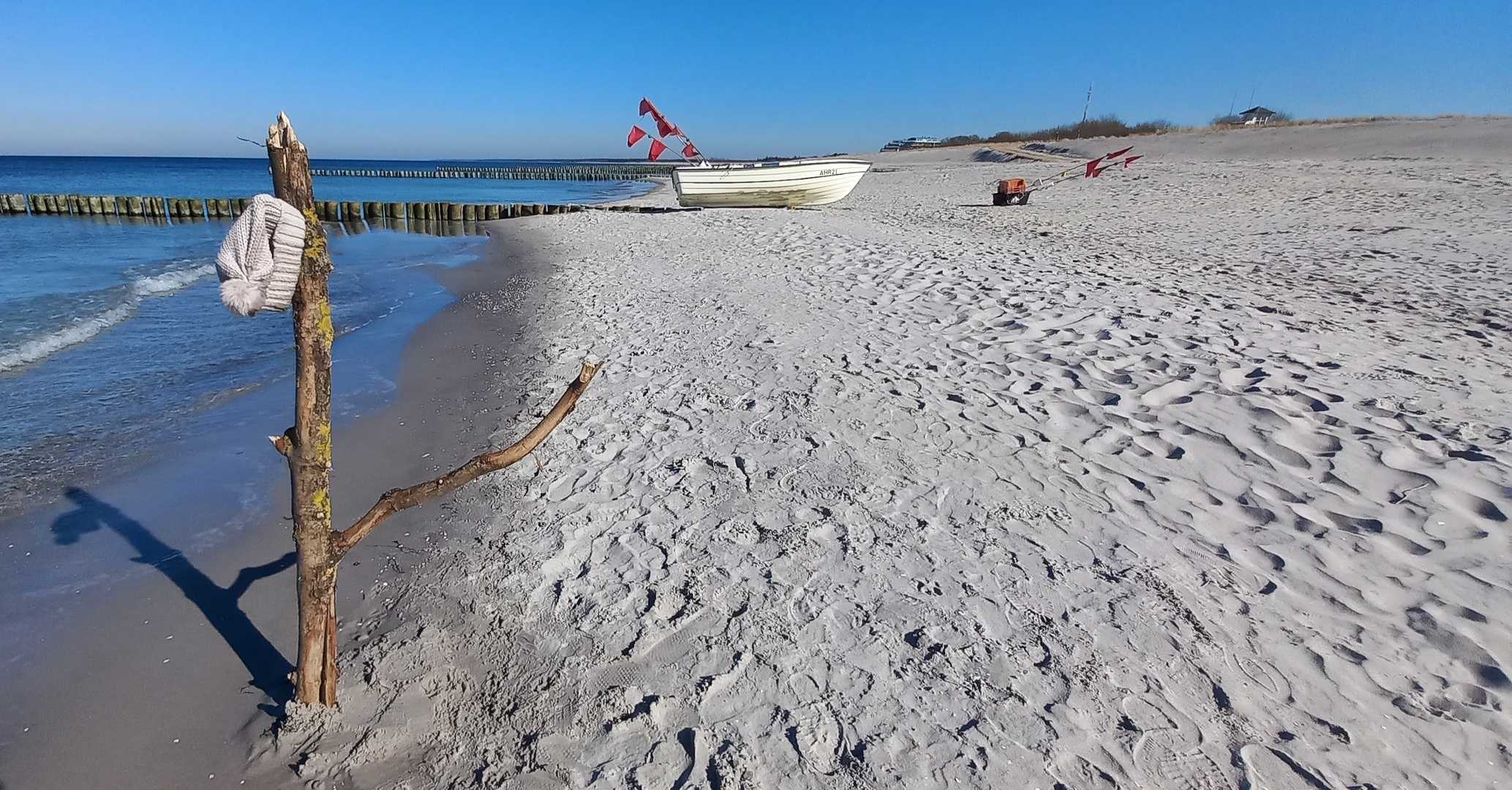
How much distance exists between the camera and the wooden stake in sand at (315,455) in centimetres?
226

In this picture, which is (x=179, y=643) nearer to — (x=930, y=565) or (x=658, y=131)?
(x=930, y=565)

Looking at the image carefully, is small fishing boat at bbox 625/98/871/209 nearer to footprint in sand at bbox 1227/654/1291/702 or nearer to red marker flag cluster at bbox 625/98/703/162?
red marker flag cluster at bbox 625/98/703/162

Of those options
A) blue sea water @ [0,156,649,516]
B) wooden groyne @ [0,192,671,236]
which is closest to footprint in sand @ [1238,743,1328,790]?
blue sea water @ [0,156,649,516]

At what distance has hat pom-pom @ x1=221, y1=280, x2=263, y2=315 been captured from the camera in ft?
6.95

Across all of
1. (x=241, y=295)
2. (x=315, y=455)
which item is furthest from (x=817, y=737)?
(x=241, y=295)

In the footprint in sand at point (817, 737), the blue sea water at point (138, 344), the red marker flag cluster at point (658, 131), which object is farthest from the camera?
the red marker flag cluster at point (658, 131)

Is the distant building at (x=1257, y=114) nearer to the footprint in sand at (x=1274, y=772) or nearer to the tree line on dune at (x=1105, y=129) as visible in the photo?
the tree line on dune at (x=1105, y=129)

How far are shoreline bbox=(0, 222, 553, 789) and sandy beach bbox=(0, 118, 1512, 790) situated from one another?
0.03 meters

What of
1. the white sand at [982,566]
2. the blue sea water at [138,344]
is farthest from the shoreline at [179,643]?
the blue sea water at [138,344]

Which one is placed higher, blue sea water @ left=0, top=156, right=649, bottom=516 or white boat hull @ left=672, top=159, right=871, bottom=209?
white boat hull @ left=672, top=159, right=871, bottom=209

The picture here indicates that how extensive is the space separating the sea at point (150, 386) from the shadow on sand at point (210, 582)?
3.6 inches

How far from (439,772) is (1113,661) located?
2.66m

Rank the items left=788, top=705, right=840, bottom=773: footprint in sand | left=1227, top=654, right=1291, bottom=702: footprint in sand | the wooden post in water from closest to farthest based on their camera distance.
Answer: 1. the wooden post in water
2. left=788, top=705, right=840, bottom=773: footprint in sand
3. left=1227, top=654, right=1291, bottom=702: footprint in sand

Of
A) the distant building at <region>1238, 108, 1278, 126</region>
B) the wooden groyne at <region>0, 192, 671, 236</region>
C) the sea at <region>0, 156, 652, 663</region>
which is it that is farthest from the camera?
the distant building at <region>1238, 108, 1278, 126</region>
